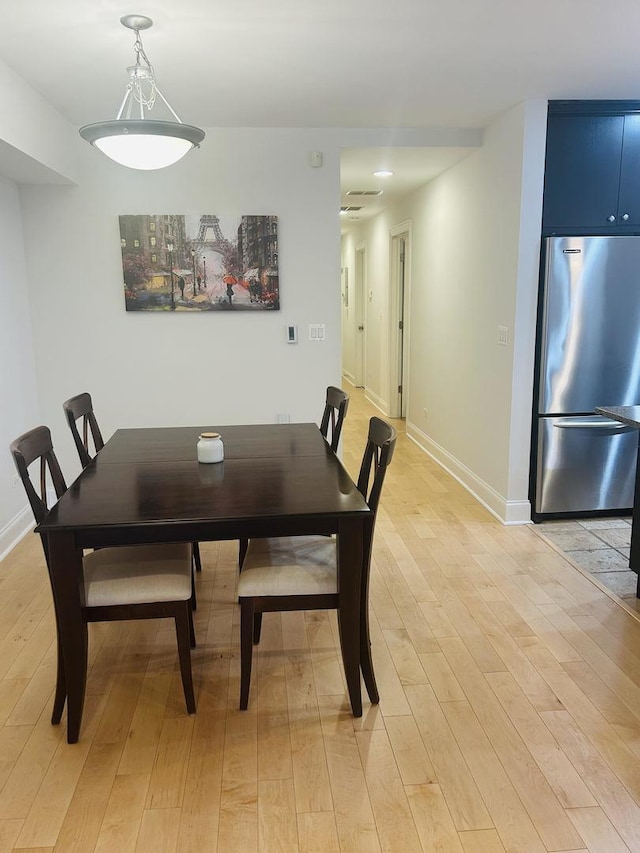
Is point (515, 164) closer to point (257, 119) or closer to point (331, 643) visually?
point (257, 119)

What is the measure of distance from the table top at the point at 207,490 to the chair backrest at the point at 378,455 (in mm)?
65

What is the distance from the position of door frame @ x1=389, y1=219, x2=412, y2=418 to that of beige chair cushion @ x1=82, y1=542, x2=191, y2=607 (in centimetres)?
466

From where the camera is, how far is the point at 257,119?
384 cm

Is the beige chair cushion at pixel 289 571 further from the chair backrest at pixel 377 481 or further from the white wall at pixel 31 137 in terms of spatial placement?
the white wall at pixel 31 137

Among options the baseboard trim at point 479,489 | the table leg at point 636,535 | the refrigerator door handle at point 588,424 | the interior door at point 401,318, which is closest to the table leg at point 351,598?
the table leg at point 636,535

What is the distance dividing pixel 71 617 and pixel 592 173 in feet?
11.5

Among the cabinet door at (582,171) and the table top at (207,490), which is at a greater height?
the cabinet door at (582,171)

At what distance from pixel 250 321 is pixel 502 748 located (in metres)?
3.01

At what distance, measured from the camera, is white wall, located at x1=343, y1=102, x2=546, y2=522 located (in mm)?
3697

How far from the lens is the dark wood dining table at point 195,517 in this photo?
1950 mm

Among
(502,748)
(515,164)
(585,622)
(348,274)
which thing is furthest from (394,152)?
(348,274)

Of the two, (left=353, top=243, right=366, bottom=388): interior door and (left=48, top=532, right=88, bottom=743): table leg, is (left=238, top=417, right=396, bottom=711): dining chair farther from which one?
(left=353, top=243, right=366, bottom=388): interior door

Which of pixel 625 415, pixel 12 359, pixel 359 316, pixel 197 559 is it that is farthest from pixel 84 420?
pixel 359 316

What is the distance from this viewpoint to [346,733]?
2.10m
